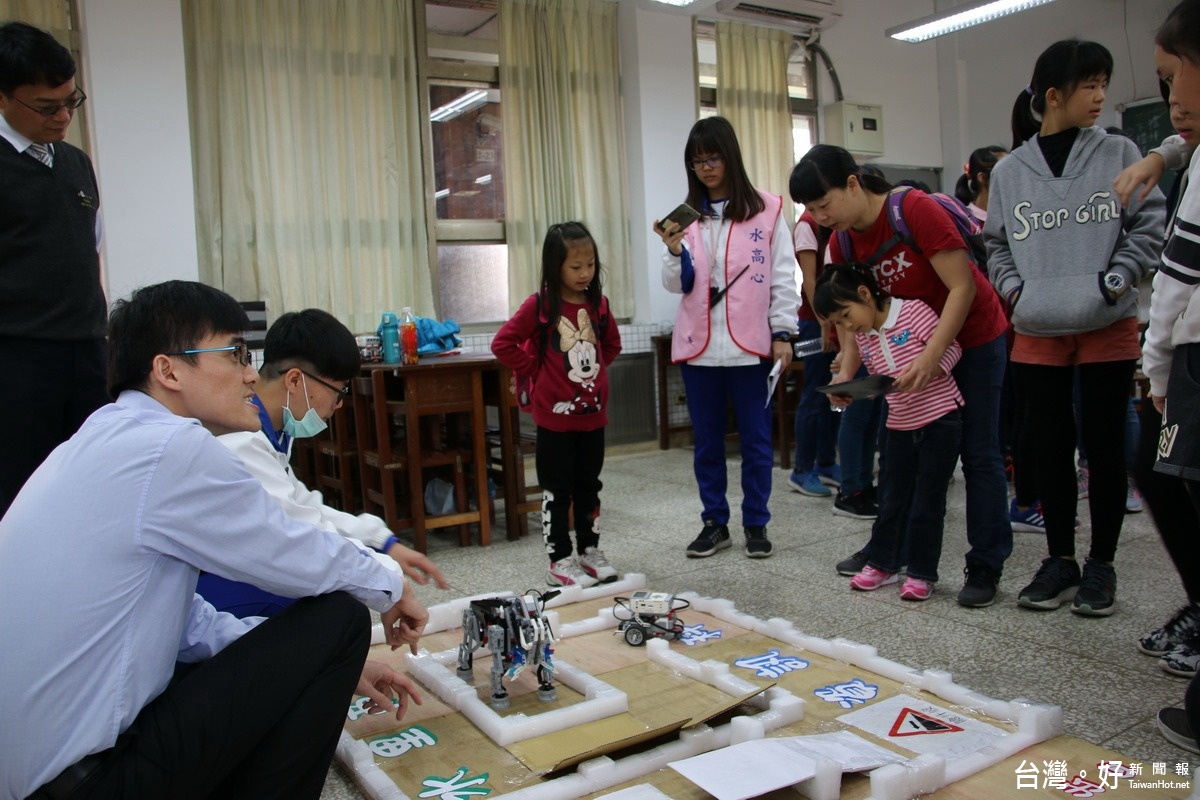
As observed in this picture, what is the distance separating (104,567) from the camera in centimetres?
104

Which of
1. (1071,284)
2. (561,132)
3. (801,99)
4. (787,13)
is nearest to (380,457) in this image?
(1071,284)

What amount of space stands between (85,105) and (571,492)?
3290mm

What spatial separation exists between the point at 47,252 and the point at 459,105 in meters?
3.79

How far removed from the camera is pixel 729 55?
242 inches

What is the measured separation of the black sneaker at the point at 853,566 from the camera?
8.93ft

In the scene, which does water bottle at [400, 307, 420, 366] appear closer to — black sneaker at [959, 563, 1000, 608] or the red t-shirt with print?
the red t-shirt with print

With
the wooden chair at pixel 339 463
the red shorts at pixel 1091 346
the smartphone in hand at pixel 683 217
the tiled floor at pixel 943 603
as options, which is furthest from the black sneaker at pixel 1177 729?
the wooden chair at pixel 339 463

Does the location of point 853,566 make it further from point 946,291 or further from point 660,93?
point 660,93

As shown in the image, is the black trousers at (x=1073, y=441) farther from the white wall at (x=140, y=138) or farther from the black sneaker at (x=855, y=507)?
the white wall at (x=140, y=138)

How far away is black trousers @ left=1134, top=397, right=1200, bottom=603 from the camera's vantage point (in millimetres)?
1835

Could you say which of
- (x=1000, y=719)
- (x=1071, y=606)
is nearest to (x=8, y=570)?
(x=1000, y=719)

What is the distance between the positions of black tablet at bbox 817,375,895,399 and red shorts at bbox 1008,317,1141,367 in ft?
1.22

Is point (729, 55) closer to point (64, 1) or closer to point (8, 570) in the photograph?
point (64, 1)

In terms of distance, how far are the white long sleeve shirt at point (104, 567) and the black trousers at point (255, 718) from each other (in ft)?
0.13
